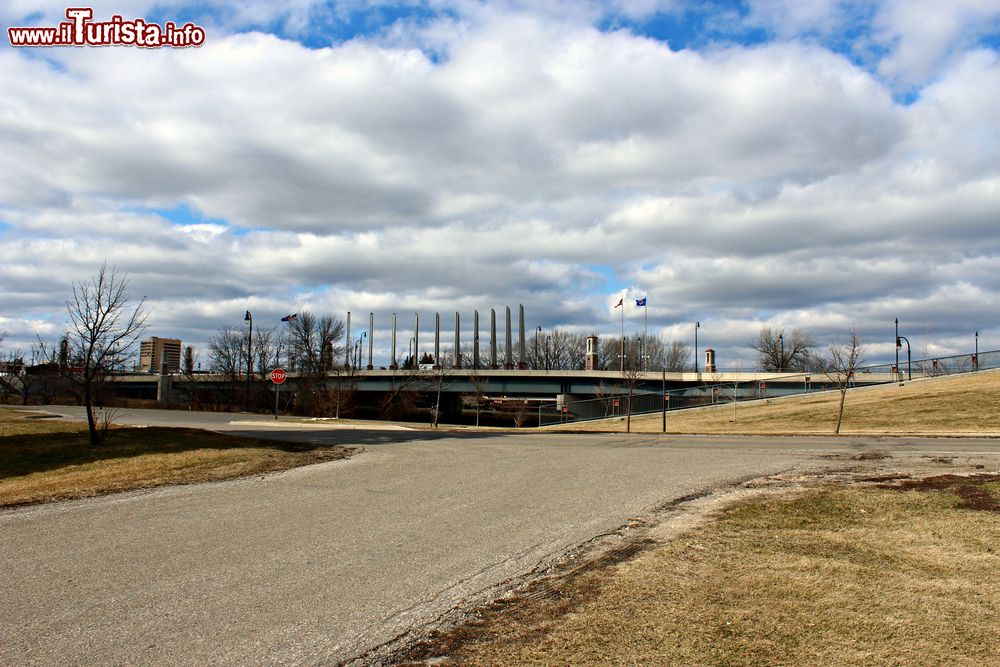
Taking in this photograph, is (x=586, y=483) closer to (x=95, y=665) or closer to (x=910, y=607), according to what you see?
(x=910, y=607)

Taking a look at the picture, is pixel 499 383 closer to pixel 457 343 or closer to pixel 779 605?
pixel 457 343

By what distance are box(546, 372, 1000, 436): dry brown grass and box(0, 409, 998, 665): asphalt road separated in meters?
16.7

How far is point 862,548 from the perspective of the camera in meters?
7.21

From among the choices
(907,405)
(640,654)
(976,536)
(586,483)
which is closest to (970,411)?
(907,405)

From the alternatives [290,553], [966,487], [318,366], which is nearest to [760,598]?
[290,553]

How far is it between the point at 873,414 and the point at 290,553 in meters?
33.0

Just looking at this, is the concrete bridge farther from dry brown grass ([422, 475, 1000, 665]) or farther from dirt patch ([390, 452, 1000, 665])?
dry brown grass ([422, 475, 1000, 665])

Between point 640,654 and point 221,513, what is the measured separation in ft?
23.3

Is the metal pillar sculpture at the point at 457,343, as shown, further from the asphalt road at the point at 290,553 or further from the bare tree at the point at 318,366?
the asphalt road at the point at 290,553

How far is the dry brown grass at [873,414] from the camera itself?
28.6 meters

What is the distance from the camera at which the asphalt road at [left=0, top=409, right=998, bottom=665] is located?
5.07 m

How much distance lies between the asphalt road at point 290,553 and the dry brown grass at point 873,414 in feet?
54.7

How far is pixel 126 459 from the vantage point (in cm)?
1609

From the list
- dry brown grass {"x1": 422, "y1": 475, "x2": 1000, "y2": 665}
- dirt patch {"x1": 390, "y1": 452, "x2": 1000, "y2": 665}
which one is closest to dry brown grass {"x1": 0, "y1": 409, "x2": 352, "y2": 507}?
dirt patch {"x1": 390, "y1": 452, "x2": 1000, "y2": 665}
